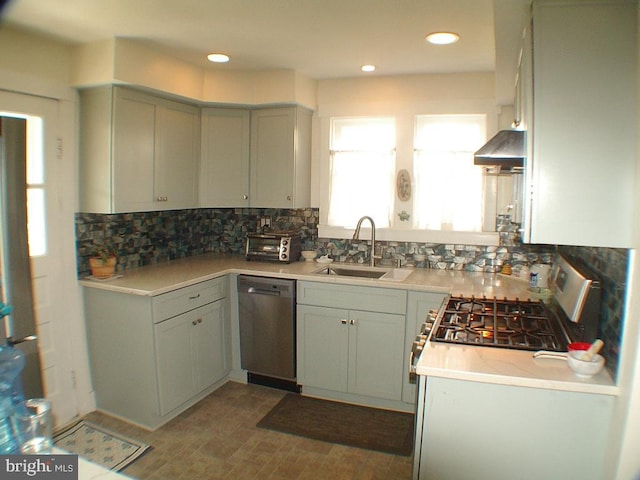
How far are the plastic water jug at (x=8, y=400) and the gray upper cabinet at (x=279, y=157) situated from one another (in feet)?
8.47

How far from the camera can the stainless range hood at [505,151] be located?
2.05 m

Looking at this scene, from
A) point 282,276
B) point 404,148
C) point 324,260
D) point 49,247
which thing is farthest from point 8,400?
point 404,148

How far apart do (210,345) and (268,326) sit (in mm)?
438

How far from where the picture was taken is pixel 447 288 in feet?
9.57

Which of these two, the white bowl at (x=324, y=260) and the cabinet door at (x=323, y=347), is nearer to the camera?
the cabinet door at (x=323, y=347)

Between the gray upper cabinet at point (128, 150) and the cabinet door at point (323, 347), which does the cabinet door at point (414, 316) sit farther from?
the gray upper cabinet at point (128, 150)

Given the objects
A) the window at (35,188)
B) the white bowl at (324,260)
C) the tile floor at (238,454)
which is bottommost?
the tile floor at (238,454)

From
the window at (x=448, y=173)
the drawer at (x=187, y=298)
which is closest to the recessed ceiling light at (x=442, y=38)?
the window at (x=448, y=173)

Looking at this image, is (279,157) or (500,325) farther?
(279,157)

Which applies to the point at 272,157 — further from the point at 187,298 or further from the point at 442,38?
the point at 442,38

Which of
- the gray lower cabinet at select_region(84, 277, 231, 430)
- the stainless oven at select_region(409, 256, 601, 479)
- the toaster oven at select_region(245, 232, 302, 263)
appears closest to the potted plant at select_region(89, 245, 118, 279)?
the gray lower cabinet at select_region(84, 277, 231, 430)

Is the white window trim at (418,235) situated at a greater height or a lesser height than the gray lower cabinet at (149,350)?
greater

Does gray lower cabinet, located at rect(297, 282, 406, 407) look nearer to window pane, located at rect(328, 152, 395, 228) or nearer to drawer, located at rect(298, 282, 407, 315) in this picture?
drawer, located at rect(298, 282, 407, 315)

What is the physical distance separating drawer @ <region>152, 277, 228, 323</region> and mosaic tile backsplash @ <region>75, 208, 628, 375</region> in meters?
0.64
